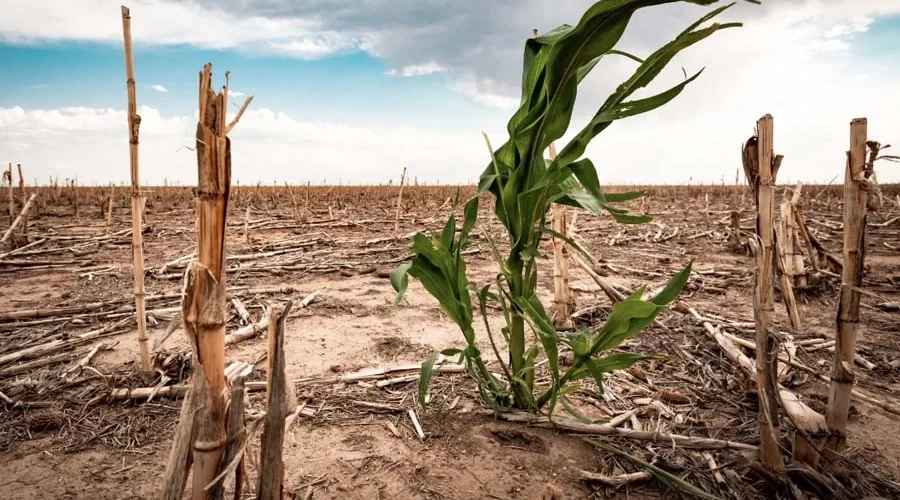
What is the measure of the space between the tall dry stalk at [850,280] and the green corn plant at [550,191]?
2.04ft

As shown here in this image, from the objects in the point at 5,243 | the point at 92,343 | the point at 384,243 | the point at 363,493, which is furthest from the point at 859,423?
the point at 5,243

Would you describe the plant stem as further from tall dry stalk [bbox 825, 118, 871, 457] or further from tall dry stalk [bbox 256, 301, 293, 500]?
tall dry stalk [bbox 825, 118, 871, 457]

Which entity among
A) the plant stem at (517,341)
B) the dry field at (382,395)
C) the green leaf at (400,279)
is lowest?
the dry field at (382,395)

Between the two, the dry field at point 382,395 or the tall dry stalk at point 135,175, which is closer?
the dry field at point 382,395

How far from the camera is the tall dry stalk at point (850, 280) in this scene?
1.81 metres

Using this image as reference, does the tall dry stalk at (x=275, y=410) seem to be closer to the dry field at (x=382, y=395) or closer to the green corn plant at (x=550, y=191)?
the dry field at (x=382, y=395)

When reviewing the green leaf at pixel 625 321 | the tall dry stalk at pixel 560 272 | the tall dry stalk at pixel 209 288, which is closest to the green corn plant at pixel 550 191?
the green leaf at pixel 625 321

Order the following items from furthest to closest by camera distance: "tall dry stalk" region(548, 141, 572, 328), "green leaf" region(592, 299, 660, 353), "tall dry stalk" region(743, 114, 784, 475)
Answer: "tall dry stalk" region(548, 141, 572, 328) < "green leaf" region(592, 299, 660, 353) < "tall dry stalk" region(743, 114, 784, 475)

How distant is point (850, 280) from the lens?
1.88m

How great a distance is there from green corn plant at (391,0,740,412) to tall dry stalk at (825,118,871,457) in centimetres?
62

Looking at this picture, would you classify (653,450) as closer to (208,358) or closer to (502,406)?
(502,406)

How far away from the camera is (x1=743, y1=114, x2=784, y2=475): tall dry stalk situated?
1.75 m

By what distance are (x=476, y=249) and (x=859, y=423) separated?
6.05 m

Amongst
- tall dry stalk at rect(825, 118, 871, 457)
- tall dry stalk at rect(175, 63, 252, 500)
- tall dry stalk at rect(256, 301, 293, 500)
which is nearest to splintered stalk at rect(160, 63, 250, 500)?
tall dry stalk at rect(175, 63, 252, 500)
